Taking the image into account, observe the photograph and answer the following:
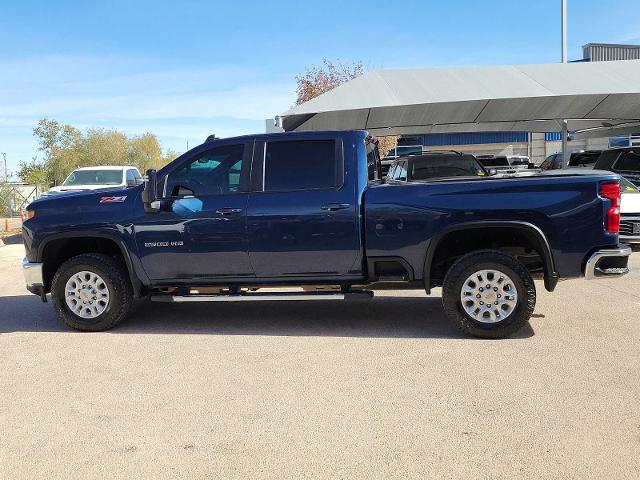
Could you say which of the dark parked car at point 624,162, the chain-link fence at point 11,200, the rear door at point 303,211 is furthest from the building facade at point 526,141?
the rear door at point 303,211

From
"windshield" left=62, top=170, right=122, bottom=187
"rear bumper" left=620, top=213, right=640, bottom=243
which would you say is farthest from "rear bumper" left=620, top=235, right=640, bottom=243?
"windshield" left=62, top=170, right=122, bottom=187

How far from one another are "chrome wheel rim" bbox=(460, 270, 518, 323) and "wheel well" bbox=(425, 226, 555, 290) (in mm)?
372

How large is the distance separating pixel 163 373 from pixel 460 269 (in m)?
2.75

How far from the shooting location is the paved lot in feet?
11.2

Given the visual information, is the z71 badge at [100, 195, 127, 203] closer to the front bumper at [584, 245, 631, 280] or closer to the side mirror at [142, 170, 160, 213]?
the side mirror at [142, 170, 160, 213]

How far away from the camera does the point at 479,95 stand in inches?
623

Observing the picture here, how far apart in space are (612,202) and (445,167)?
25.4 ft

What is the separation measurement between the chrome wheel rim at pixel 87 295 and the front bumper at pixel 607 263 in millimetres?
4630

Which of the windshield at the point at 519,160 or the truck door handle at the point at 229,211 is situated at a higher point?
the windshield at the point at 519,160

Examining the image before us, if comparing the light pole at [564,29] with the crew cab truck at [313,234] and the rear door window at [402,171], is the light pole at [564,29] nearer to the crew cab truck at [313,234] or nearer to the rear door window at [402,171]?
the rear door window at [402,171]

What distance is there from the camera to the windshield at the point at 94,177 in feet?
53.2

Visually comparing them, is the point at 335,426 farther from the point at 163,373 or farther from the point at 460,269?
the point at 460,269

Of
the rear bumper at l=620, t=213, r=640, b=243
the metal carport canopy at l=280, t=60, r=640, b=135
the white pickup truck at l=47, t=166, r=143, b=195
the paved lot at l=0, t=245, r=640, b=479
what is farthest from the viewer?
the white pickup truck at l=47, t=166, r=143, b=195

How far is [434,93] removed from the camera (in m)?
16.0
